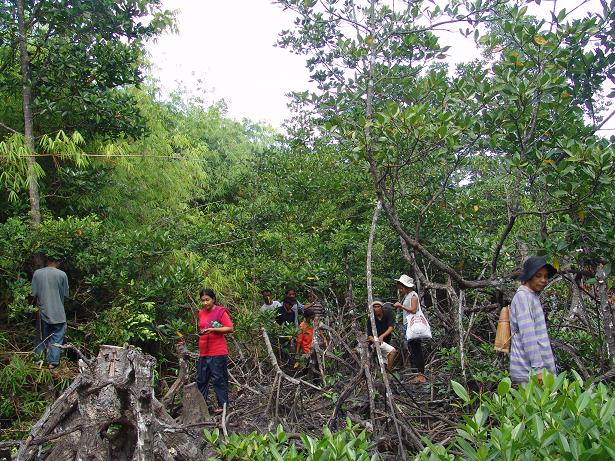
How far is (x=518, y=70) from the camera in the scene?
482cm

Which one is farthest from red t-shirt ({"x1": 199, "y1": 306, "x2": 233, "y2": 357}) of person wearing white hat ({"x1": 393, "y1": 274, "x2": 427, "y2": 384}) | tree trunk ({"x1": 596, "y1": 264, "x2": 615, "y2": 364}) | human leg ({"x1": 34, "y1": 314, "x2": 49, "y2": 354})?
tree trunk ({"x1": 596, "y1": 264, "x2": 615, "y2": 364})

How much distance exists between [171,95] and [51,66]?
13.4 m

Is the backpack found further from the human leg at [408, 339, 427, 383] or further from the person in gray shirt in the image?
the person in gray shirt

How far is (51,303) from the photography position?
6.66 metres

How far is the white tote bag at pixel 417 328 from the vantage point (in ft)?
23.7

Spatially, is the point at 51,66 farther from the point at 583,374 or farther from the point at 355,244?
the point at 583,374

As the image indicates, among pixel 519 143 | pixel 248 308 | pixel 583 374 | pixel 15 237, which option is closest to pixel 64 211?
pixel 15 237

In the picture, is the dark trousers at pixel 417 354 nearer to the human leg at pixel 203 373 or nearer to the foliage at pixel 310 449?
the human leg at pixel 203 373

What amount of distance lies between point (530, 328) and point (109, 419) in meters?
3.07

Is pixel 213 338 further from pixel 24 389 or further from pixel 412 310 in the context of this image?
pixel 412 310

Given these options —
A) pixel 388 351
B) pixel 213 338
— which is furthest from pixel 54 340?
pixel 388 351

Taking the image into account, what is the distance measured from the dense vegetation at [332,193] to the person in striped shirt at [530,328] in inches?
15.8

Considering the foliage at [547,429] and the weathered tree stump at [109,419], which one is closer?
the foliage at [547,429]

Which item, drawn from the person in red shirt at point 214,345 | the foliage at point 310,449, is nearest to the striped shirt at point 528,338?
the foliage at point 310,449
